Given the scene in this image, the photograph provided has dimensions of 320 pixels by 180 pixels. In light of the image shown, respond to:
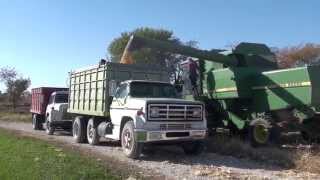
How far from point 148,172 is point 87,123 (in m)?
8.51

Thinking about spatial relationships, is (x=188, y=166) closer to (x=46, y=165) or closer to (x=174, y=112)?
(x=174, y=112)

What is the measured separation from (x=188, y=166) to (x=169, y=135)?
1482 mm

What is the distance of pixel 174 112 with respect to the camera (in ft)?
48.2

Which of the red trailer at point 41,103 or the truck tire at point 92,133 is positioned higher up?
the red trailer at point 41,103

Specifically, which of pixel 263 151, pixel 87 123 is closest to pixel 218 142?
pixel 263 151

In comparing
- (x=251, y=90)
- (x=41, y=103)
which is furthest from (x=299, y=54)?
(x=251, y=90)

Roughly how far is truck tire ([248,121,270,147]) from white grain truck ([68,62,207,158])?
7.34 feet

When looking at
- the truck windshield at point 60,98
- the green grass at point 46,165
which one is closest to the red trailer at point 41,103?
the truck windshield at point 60,98

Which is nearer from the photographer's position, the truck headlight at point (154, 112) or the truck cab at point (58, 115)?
the truck headlight at point (154, 112)

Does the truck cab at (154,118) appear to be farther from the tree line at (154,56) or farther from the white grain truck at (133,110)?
the tree line at (154,56)

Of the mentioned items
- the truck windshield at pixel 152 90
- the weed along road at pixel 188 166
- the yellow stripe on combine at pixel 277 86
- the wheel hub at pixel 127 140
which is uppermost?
the yellow stripe on combine at pixel 277 86

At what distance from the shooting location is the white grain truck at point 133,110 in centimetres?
1448

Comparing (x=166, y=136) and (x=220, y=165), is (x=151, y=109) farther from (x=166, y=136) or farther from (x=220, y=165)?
(x=220, y=165)

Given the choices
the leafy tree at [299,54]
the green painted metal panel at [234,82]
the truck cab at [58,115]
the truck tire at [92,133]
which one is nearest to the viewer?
the green painted metal panel at [234,82]
